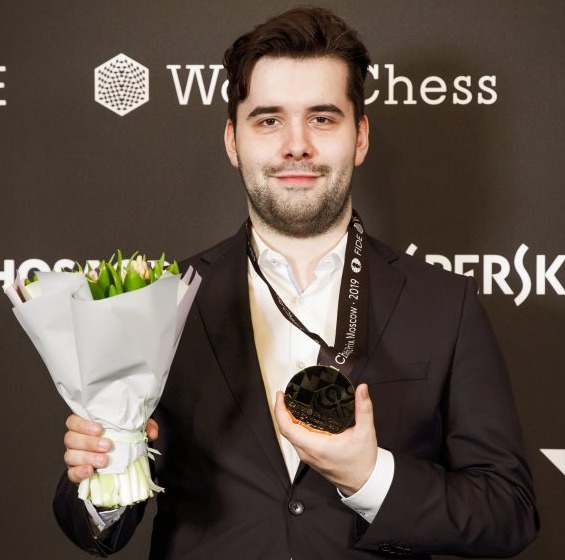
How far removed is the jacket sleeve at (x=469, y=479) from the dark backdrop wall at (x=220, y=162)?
26.8 inches

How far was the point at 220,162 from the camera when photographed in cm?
271

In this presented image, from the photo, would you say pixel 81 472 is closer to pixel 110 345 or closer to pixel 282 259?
pixel 110 345

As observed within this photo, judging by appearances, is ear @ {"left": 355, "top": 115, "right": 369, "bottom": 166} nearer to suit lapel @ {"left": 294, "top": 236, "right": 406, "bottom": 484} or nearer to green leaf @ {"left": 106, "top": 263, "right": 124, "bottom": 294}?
suit lapel @ {"left": 294, "top": 236, "right": 406, "bottom": 484}

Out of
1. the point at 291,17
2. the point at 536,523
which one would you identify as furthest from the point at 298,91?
the point at 536,523

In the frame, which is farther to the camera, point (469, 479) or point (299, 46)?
point (299, 46)

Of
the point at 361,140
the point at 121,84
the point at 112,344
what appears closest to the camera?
the point at 112,344

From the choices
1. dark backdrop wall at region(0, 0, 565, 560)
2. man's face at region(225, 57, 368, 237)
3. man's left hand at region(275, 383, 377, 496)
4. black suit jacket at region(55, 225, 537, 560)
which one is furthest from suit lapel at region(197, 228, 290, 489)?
dark backdrop wall at region(0, 0, 565, 560)

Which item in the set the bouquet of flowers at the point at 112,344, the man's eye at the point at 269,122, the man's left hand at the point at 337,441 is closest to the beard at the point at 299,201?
the man's eye at the point at 269,122

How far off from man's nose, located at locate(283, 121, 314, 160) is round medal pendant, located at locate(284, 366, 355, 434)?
591 mm

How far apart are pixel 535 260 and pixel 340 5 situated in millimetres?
959

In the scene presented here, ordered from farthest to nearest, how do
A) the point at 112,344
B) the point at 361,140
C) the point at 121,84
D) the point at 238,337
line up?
the point at 121,84 → the point at 361,140 → the point at 238,337 → the point at 112,344

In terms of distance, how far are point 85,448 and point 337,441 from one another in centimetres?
46

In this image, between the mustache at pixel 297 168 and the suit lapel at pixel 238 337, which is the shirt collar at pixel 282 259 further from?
the mustache at pixel 297 168

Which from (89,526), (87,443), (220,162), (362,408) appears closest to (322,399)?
(362,408)
